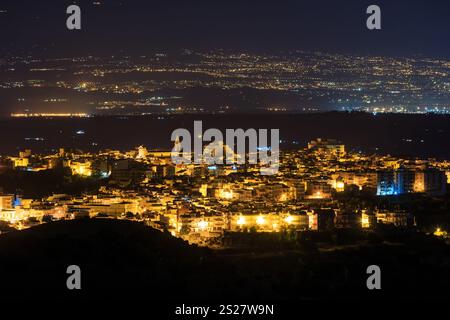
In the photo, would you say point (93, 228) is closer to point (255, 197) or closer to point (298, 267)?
point (298, 267)

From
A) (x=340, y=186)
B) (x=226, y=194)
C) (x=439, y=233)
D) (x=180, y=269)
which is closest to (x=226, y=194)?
(x=226, y=194)

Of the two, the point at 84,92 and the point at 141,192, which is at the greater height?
the point at 84,92

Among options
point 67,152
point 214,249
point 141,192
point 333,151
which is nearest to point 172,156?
point 67,152

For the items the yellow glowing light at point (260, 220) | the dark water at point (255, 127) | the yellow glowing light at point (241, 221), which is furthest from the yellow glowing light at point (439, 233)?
the dark water at point (255, 127)

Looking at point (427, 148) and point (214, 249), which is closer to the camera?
point (214, 249)

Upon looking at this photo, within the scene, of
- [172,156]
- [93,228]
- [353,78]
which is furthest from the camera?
[353,78]

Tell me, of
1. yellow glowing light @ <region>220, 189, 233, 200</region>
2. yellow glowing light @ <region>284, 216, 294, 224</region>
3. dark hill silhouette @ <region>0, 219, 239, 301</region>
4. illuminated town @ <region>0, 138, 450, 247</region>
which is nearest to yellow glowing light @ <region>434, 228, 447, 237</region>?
illuminated town @ <region>0, 138, 450, 247</region>

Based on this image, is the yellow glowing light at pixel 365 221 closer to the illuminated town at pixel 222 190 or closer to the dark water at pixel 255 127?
the illuminated town at pixel 222 190

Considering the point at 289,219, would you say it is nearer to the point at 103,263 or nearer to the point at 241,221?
the point at 241,221
